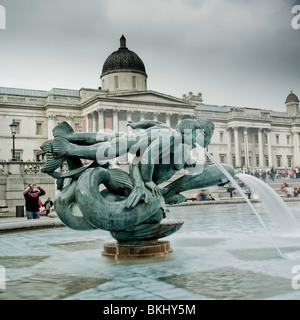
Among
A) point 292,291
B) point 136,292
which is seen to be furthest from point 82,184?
point 292,291

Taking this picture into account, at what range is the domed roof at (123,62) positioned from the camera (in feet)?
180

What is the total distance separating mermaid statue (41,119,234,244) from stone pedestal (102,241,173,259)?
4.1 inches

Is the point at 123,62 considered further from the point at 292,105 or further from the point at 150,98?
the point at 292,105

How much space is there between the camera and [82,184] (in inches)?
192

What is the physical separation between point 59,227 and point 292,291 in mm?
7014

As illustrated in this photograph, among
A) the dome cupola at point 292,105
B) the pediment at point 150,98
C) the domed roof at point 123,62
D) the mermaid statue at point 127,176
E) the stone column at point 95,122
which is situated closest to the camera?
the mermaid statue at point 127,176

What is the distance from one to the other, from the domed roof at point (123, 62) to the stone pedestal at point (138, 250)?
50939 millimetres

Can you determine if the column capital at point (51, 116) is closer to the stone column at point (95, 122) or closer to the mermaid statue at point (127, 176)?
the stone column at point (95, 122)

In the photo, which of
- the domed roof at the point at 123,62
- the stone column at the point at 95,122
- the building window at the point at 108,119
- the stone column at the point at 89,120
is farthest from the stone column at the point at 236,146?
the stone column at the point at 89,120

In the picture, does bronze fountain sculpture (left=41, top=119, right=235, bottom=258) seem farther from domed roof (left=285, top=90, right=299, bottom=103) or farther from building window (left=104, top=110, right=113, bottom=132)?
domed roof (left=285, top=90, right=299, bottom=103)

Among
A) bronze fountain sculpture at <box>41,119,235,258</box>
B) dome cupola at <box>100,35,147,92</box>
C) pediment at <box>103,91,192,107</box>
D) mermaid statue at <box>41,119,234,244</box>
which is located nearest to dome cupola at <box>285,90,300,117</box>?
pediment at <box>103,91,192,107</box>

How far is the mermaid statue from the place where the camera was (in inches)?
191

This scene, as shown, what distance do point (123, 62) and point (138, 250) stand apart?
5192 centimetres
